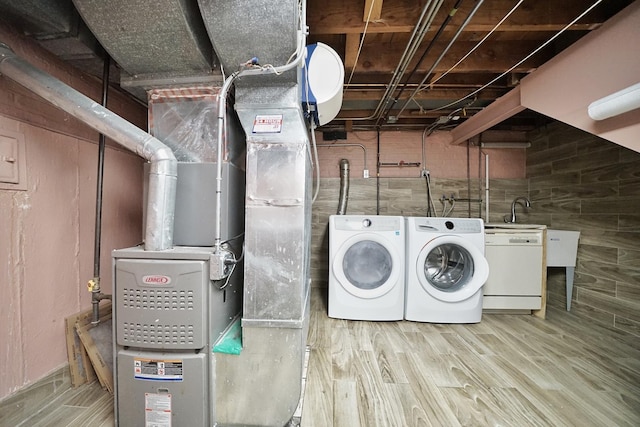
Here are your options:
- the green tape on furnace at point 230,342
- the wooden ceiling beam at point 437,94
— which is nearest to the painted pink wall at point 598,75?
the wooden ceiling beam at point 437,94

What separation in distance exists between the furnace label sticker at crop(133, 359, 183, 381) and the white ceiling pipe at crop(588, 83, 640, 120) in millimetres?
2124

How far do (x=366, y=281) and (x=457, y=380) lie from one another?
0.85 meters

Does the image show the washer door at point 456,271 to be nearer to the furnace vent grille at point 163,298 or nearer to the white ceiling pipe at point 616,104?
the white ceiling pipe at point 616,104

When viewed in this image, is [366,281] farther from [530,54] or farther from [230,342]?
[530,54]

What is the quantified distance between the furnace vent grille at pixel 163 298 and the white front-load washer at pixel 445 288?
63.6 inches

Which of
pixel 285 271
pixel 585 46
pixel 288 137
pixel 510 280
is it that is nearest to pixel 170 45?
pixel 288 137

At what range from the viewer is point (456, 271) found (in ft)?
6.64

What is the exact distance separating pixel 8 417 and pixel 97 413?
1.02 feet

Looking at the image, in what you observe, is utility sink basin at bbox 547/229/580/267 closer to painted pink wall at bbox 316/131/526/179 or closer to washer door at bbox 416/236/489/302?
washer door at bbox 416/236/489/302

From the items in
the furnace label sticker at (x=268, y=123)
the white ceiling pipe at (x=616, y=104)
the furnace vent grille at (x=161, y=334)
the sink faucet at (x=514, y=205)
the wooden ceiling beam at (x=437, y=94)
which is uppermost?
the wooden ceiling beam at (x=437, y=94)

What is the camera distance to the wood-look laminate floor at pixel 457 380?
103 cm

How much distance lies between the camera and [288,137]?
101 centimetres

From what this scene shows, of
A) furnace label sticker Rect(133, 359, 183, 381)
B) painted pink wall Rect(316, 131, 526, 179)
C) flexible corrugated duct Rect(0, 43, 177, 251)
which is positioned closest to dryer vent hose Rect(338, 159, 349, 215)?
painted pink wall Rect(316, 131, 526, 179)

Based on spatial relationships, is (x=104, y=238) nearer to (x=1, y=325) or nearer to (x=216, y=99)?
(x=1, y=325)
